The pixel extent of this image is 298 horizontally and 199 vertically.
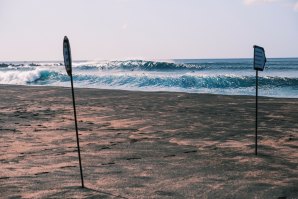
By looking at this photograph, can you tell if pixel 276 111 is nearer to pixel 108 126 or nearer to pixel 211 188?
pixel 108 126

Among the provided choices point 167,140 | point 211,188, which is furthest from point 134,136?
point 211,188

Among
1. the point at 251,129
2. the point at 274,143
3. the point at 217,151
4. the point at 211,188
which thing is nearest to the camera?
the point at 211,188

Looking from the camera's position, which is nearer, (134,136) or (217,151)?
(217,151)

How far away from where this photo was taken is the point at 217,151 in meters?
6.95

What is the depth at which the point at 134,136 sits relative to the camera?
8.48 metres

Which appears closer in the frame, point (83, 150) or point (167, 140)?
point (83, 150)

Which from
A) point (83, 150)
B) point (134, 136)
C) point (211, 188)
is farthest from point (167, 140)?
point (211, 188)

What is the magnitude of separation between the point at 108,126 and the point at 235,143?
12.7 feet

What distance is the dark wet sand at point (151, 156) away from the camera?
15.5 ft

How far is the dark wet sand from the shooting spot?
473 centimetres

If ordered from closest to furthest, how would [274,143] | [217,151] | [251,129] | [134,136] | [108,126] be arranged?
[217,151] < [274,143] < [134,136] < [251,129] < [108,126]

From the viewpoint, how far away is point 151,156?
21.5 ft

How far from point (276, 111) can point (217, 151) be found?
6.65m

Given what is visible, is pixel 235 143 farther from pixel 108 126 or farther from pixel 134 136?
pixel 108 126
